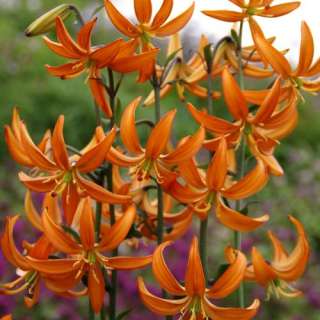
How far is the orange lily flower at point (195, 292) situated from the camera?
4.66 feet

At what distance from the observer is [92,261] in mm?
1477

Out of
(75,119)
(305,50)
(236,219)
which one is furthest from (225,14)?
→ (75,119)

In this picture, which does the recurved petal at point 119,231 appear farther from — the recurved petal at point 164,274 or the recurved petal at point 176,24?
the recurved petal at point 176,24

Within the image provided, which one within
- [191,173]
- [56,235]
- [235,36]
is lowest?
[56,235]

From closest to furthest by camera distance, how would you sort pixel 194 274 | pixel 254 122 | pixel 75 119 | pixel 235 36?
pixel 194 274 < pixel 254 122 < pixel 235 36 < pixel 75 119

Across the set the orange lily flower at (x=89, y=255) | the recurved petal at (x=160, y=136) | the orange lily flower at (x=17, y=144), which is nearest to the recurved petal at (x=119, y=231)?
the orange lily flower at (x=89, y=255)

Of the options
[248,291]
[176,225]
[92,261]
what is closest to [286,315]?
[248,291]

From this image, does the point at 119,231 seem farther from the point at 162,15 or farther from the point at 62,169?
the point at 162,15

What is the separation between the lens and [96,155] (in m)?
1.42

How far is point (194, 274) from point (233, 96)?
0.31m

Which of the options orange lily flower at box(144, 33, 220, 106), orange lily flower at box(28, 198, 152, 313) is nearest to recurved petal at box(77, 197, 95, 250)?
orange lily flower at box(28, 198, 152, 313)

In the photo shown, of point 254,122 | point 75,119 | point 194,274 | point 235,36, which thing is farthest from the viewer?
point 75,119

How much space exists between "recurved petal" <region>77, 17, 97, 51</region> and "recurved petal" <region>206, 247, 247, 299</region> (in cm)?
44

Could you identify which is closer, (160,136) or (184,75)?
(160,136)
